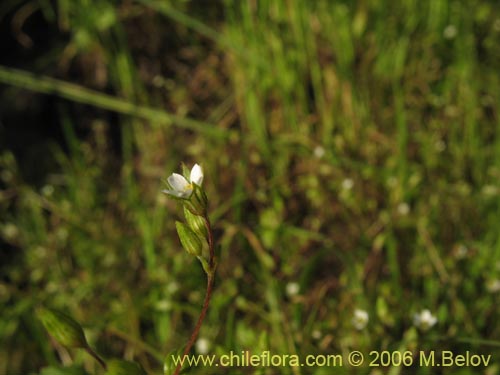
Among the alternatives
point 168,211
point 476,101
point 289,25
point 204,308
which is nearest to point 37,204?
point 168,211

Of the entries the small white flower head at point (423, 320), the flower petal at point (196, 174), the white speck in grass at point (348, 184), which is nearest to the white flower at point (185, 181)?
the flower petal at point (196, 174)

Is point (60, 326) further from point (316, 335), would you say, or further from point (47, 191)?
point (47, 191)

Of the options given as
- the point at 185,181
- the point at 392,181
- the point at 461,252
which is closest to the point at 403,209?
the point at 392,181

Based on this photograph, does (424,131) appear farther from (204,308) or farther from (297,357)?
(204,308)

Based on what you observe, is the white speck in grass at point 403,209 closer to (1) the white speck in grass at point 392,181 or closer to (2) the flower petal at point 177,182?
(1) the white speck in grass at point 392,181

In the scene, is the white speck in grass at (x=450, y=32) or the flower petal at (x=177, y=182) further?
the white speck in grass at (x=450, y=32)

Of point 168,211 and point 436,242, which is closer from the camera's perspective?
point 436,242

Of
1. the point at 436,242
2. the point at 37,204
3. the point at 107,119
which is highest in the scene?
the point at 107,119
